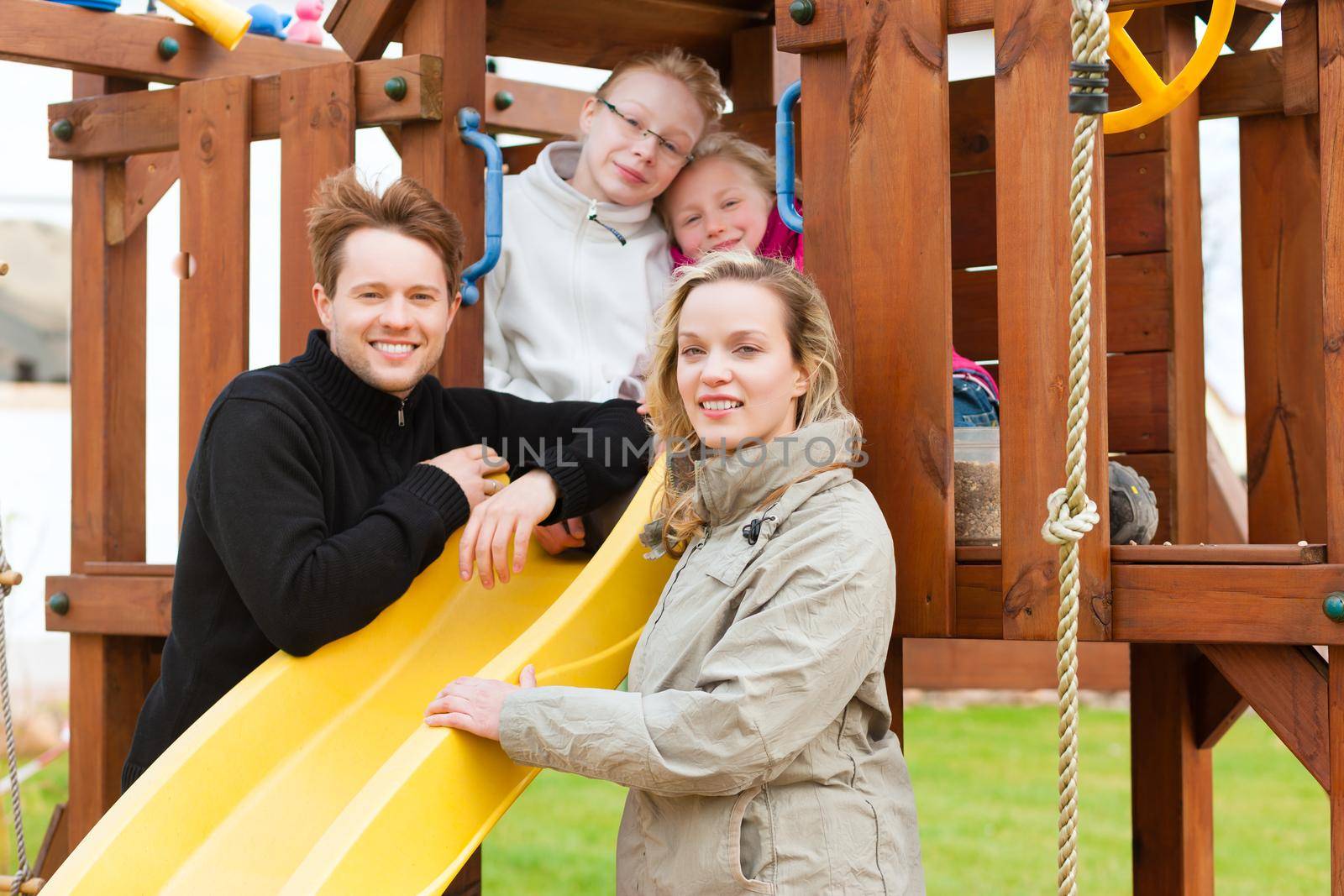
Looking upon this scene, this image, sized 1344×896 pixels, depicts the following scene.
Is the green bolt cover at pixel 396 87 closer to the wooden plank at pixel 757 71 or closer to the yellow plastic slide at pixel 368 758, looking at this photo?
the yellow plastic slide at pixel 368 758

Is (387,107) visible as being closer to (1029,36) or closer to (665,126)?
(665,126)

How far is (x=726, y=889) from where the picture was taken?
2.00 m

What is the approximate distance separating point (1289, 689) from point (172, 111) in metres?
2.73

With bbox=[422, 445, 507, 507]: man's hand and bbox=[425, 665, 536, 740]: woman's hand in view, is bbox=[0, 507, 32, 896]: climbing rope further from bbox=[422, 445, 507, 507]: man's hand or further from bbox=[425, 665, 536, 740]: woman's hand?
bbox=[425, 665, 536, 740]: woman's hand

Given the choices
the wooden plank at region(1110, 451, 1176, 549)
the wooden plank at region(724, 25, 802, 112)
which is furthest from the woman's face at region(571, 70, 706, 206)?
the wooden plank at region(1110, 451, 1176, 549)

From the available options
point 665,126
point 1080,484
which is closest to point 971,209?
point 665,126

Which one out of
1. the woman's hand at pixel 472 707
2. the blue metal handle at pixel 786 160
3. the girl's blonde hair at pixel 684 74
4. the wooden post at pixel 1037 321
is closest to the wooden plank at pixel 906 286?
the wooden post at pixel 1037 321

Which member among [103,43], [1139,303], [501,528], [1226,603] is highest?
[103,43]

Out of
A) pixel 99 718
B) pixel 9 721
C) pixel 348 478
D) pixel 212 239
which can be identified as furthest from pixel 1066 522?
pixel 99 718

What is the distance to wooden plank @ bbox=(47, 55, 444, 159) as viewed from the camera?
314cm

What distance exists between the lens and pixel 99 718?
3.64 metres

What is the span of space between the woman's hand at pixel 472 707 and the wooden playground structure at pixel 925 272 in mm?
734

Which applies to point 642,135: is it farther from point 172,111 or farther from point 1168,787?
point 1168,787

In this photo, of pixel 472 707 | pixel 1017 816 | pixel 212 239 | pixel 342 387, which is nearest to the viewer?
pixel 472 707
